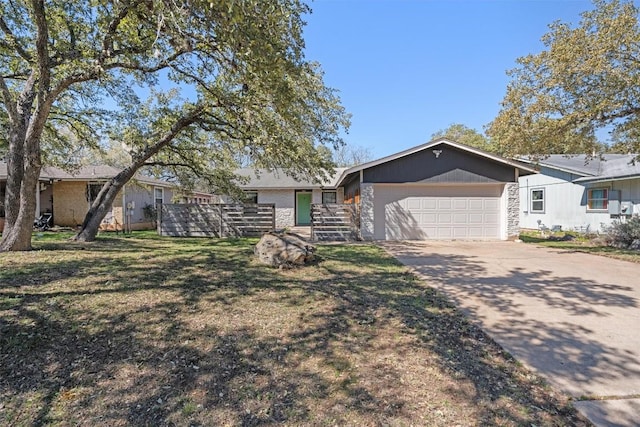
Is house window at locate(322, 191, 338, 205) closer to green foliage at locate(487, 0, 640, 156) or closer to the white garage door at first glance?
the white garage door

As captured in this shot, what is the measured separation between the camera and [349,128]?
10.9 m

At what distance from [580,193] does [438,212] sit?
304 inches

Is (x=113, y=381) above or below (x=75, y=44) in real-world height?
below

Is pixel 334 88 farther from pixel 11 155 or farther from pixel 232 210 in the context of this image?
pixel 11 155

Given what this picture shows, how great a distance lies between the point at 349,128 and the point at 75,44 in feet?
23.9

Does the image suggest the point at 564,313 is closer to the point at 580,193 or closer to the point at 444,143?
the point at 444,143

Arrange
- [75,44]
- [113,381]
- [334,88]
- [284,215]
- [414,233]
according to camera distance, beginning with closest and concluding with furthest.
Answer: [113,381] → [75,44] → [334,88] → [414,233] → [284,215]

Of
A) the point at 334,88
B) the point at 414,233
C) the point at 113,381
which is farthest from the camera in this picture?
the point at 414,233

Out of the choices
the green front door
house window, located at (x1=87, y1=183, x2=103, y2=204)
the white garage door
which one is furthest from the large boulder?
house window, located at (x1=87, y1=183, x2=103, y2=204)

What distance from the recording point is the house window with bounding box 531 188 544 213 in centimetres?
1756

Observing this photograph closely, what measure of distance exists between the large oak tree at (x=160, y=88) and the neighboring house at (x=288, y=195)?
19.4ft

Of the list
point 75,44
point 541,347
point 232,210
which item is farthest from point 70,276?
point 232,210

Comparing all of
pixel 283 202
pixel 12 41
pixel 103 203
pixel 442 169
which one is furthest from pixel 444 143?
pixel 12 41

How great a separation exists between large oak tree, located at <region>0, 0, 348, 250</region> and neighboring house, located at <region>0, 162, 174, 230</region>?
3.77 meters
